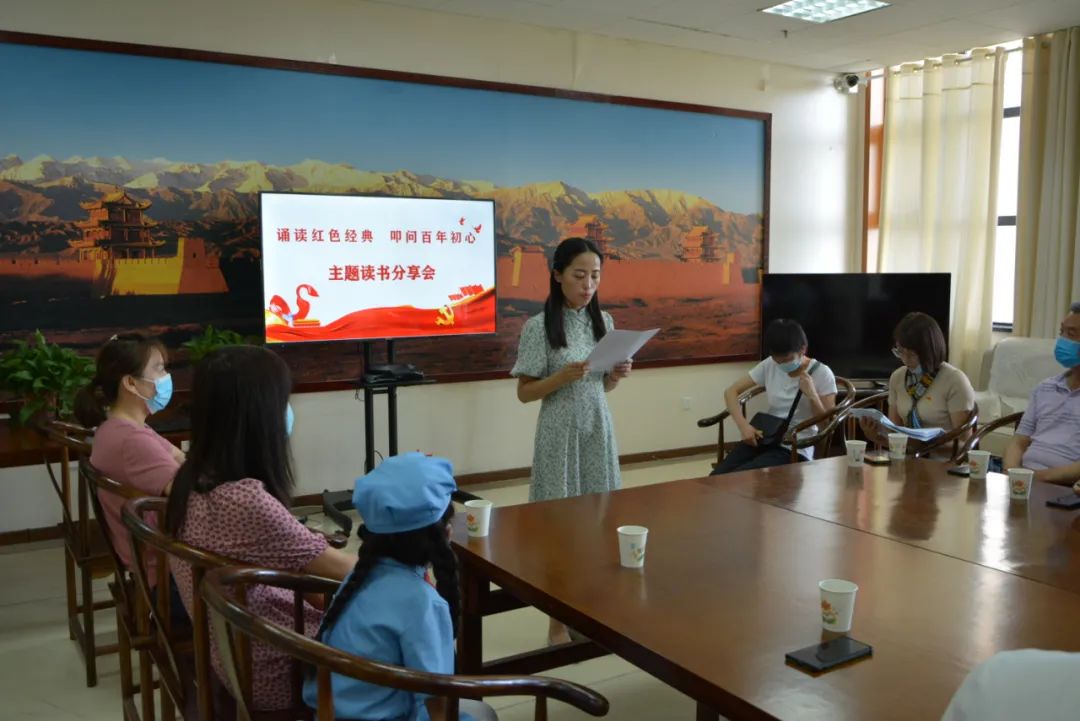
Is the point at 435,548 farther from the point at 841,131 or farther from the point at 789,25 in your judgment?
the point at 841,131

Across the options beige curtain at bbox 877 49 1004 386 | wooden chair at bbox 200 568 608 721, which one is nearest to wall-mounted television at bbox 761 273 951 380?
beige curtain at bbox 877 49 1004 386

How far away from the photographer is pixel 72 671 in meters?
2.81

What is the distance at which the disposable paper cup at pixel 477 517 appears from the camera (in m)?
2.07

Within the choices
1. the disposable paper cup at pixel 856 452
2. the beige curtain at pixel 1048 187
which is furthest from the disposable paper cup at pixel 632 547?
the beige curtain at pixel 1048 187

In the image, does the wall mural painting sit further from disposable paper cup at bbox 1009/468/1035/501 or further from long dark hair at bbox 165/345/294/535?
disposable paper cup at bbox 1009/468/1035/501

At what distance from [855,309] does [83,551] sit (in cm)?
477

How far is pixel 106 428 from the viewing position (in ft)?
7.61

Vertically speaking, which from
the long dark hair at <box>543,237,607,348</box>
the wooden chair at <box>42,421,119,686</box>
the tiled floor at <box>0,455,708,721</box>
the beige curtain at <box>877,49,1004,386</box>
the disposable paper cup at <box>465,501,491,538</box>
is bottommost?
the tiled floor at <box>0,455,708,721</box>

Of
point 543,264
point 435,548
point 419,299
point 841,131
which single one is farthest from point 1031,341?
point 435,548

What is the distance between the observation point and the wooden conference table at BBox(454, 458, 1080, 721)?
1.35 m

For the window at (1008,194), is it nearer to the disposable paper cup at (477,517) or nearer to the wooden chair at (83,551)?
the disposable paper cup at (477,517)

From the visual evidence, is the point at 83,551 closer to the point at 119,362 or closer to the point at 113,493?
the point at 119,362

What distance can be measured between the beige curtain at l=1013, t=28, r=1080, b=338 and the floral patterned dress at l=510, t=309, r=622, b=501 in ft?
12.5

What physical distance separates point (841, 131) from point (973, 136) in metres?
1.01
